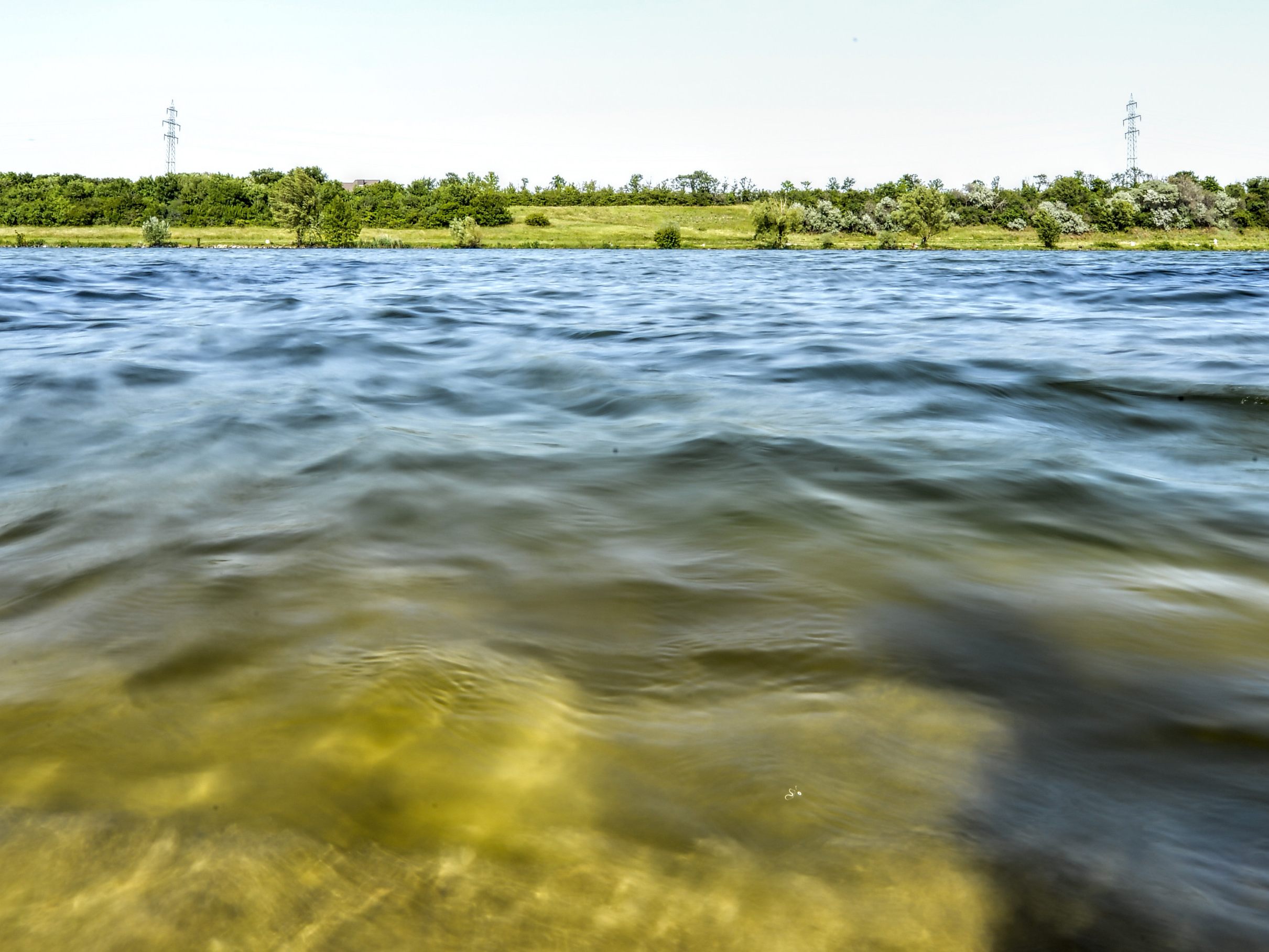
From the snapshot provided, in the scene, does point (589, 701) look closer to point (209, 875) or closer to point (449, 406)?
point (209, 875)

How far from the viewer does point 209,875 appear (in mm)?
1261

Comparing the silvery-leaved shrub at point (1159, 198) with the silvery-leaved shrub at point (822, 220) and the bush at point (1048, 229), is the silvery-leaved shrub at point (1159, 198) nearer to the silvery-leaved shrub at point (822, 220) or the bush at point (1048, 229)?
the bush at point (1048, 229)

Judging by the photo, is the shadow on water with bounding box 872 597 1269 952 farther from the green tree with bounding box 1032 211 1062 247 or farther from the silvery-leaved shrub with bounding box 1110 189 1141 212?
the silvery-leaved shrub with bounding box 1110 189 1141 212

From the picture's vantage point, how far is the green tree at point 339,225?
6800cm

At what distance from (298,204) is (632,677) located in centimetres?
7698

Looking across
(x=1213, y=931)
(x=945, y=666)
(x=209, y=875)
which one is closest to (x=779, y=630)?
(x=945, y=666)

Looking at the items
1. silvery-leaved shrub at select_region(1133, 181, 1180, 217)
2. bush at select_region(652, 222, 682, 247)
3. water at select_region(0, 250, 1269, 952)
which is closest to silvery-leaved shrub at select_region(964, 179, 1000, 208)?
silvery-leaved shrub at select_region(1133, 181, 1180, 217)

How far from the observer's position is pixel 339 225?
68000mm

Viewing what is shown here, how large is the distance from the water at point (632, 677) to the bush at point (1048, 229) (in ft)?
230

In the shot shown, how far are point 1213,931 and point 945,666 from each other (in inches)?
32.3

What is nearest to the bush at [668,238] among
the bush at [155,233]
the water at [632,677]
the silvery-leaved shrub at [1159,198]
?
the bush at [155,233]

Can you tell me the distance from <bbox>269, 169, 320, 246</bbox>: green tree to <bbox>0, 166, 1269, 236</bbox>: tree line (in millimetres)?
102

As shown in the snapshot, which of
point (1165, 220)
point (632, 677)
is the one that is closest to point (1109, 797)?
point (632, 677)

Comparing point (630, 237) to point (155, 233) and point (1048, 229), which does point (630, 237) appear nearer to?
point (1048, 229)
